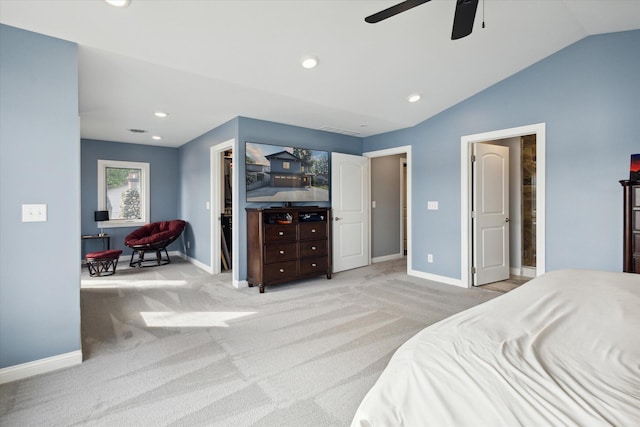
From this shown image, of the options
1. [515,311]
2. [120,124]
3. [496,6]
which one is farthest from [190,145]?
[515,311]

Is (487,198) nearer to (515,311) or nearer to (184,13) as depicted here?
(515,311)

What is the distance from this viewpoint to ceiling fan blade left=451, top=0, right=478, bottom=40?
1847 millimetres

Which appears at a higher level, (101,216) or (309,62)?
(309,62)

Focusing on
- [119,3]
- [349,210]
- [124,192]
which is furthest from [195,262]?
[119,3]

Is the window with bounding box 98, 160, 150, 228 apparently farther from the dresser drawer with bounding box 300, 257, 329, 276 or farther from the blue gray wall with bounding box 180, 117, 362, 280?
the dresser drawer with bounding box 300, 257, 329, 276

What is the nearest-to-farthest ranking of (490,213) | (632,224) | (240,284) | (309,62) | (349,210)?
(632,224) < (309,62) < (240,284) < (490,213) < (349,210)

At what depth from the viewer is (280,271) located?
4.25 m

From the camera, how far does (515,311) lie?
126 cm

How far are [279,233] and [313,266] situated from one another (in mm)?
763

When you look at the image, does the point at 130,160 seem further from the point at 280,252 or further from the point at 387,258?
the point at 387,258

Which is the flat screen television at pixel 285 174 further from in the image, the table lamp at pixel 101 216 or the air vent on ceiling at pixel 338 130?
the table lamp at pixel 101 216

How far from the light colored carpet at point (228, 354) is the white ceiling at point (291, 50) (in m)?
2.38

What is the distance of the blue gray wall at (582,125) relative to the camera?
3049 millimetres

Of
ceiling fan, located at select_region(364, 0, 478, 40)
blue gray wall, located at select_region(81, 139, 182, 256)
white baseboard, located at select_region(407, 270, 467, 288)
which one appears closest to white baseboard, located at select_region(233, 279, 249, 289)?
white baseboard, located at select_region(407, 270, 467, 288)
